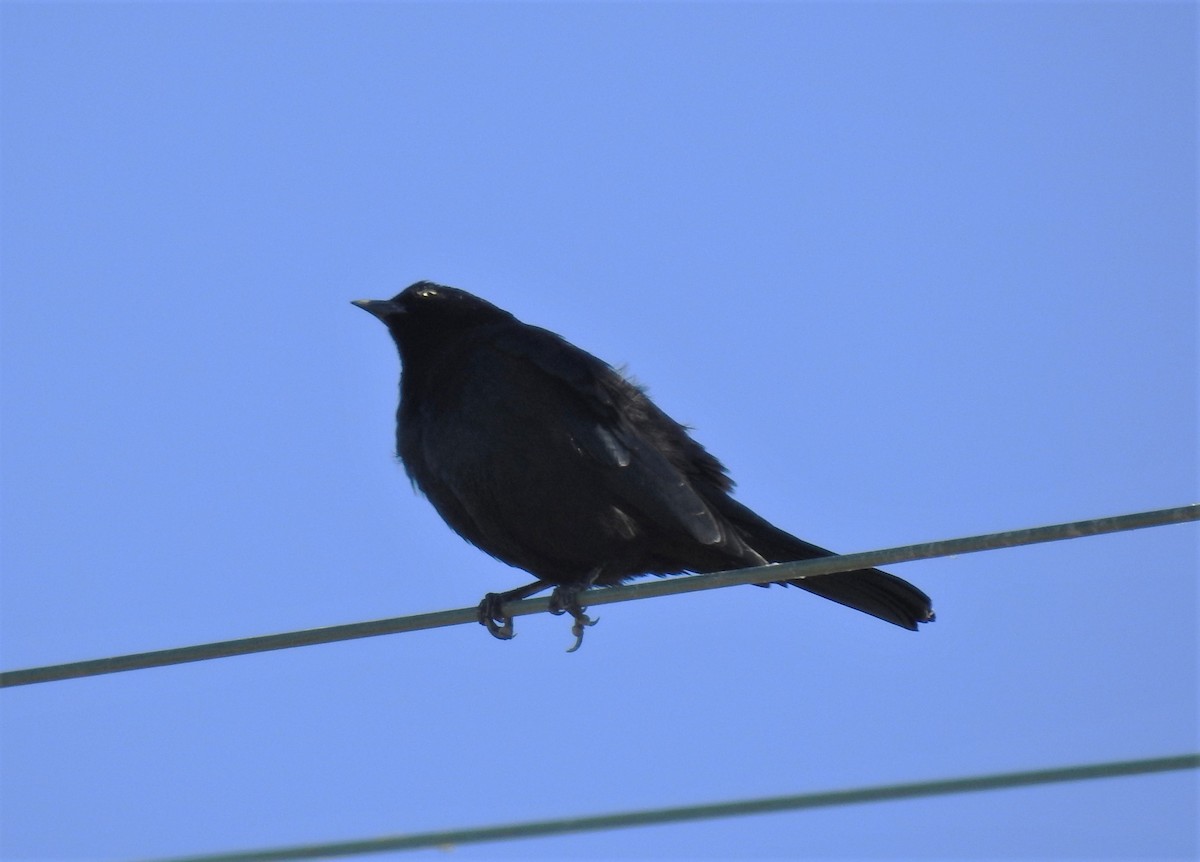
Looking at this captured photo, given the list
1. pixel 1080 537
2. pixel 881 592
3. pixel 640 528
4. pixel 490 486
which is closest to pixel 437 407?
pixel 490 486

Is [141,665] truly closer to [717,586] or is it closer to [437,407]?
[717,586]

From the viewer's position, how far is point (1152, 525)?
4.64 metres

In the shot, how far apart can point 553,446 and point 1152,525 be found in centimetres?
297

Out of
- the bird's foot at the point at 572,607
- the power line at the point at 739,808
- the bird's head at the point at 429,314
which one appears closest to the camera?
the power line at the point at 739,808

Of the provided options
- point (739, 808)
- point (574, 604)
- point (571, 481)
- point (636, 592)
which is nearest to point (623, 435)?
point (571, 481)

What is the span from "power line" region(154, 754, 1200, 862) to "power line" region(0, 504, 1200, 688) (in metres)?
0.64

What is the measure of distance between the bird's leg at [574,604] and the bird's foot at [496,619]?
25 centimetres

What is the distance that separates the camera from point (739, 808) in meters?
4.41

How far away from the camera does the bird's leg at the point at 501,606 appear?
705cm

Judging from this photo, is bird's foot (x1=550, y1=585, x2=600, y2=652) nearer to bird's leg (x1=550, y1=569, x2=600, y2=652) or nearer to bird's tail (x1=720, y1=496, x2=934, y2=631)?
bird's leg (x1=550, y1=569, x2=600, y2=652)

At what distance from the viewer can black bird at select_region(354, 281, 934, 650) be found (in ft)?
23.1

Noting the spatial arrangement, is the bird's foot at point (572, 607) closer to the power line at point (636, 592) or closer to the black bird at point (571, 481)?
the black bird at point (571, 481)

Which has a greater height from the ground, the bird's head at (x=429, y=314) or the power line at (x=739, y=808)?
the bird's head at (x=429, y=314)

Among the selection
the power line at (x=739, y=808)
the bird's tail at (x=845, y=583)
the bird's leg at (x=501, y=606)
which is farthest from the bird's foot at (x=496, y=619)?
the power line at (x=739, y=808)
